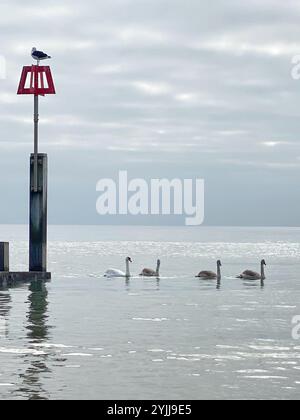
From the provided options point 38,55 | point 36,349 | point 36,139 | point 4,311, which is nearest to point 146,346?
point 36,349

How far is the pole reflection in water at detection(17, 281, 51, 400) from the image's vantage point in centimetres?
2142

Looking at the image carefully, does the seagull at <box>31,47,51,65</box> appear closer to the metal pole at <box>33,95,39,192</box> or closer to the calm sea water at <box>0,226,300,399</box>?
the metal pole at <box>33,95,39,192</box>

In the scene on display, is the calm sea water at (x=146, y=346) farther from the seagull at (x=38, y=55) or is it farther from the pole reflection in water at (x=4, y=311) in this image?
the seagull at (x=38, y=55)

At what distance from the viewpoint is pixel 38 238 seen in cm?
5753

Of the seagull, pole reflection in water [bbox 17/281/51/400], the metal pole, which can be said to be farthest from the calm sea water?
the seagull

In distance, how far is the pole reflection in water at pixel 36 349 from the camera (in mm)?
21417

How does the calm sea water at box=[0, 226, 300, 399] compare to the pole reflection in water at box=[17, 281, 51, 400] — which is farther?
the calm sea water at box=[0, 226, 300, 399]

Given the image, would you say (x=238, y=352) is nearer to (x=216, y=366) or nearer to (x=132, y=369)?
(x=216, y=366)

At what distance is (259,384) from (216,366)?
290cm

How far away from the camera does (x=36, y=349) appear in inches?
1105

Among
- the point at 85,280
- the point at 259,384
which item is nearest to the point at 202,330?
the point at 259,384

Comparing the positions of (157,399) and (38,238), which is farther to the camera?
(38,238)

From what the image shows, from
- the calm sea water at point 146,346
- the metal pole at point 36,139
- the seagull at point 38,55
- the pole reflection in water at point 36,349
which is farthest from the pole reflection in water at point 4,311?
the seagull at point 38,55

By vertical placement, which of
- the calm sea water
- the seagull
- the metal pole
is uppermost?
the seagull
